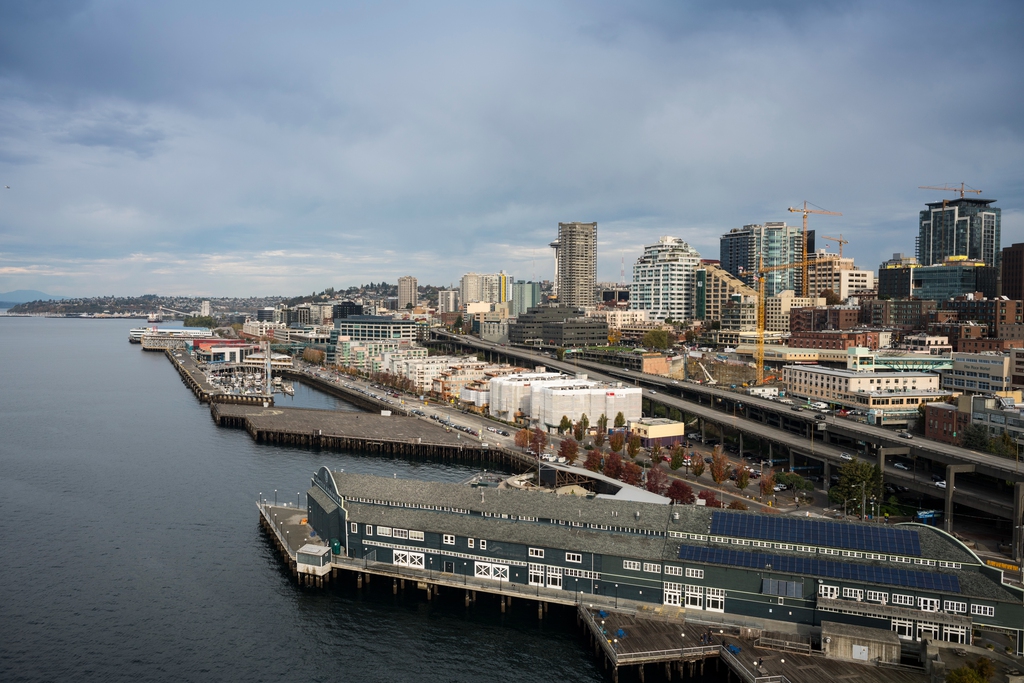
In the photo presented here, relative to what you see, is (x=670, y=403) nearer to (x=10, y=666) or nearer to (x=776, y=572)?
(x=776, y=572)

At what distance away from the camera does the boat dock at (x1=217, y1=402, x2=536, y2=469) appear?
1848 inches

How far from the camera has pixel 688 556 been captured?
22.2 m

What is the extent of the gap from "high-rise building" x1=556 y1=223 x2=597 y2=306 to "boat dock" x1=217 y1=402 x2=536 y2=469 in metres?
120

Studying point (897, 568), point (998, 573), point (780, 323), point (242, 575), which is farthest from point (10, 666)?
point (780, 323)

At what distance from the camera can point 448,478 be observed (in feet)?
135

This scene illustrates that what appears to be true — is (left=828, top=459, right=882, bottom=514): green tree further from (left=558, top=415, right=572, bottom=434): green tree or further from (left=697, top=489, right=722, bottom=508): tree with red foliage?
(left=558, top=415, right=572, bottom=434): green tree

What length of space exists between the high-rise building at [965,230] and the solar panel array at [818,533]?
11234cm

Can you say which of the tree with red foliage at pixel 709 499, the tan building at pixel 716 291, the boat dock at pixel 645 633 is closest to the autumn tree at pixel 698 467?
the tree with red foliage at pixel 709 499

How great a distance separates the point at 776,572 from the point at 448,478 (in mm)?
22892

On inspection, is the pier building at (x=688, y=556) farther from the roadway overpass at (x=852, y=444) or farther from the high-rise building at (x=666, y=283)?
the high-rise building at (x=666, y=283)

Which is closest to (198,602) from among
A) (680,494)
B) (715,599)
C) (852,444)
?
(715,599)

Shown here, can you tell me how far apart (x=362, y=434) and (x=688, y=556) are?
33.1 meters

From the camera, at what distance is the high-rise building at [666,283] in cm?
11781

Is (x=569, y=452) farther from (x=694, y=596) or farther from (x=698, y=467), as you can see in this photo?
(x=694, y=596)
